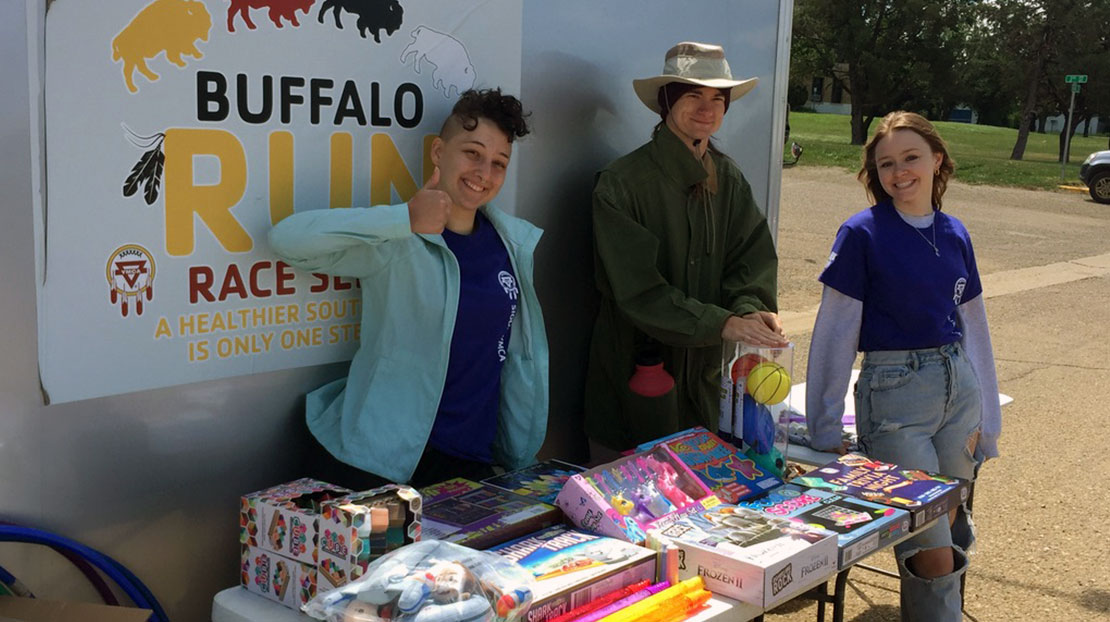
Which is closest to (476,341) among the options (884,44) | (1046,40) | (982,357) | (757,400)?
(757,400)

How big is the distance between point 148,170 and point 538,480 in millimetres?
1170

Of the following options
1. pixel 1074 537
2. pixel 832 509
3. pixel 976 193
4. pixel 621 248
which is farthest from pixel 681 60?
pixel 976 193

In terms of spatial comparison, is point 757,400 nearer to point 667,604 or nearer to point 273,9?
point 667,604

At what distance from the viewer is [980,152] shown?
31.0 metres

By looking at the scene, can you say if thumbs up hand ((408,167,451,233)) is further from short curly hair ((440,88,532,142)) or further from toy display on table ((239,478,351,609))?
toy display on table ((239,478,351,609))

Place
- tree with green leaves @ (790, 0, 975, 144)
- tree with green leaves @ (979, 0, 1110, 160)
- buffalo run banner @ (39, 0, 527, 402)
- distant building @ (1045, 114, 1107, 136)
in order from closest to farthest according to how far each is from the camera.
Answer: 1. buffalo run banner @ (39, 0, 527, 402)
2. tree with green leaves @ (979, 0, 1110, 160)
3. tree with green leaves @ (790, 0, 975, 144)
4. distant building @ (1045, 114, 1107, 136)

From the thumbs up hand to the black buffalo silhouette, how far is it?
51 centimetres

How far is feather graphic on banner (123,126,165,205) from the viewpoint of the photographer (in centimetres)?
234

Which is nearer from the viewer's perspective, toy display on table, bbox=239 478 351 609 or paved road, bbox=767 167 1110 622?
toy display on table, bbox=239 478 351 609

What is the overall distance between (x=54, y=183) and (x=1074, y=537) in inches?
173

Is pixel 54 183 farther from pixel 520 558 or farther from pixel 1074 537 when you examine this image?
pixel 1074 537

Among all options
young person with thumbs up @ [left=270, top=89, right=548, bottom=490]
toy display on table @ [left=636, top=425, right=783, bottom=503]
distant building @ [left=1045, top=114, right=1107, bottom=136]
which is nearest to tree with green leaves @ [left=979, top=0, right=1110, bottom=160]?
distant building @ [left=1045, top=114, right=1107, bottom=136]

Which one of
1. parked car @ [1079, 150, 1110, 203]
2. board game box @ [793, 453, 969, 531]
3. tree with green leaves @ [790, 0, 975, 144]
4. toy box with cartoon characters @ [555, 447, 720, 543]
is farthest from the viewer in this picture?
tree with green leaves @ [790, 0, 975, 144]

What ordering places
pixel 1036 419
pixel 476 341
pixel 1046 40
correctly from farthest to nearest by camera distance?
1. pixel 1046 40
2. pixel 1036 419
3. pixel 476 341
